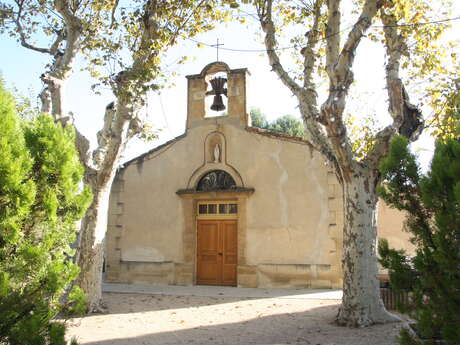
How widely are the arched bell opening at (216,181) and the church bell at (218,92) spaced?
2.10m

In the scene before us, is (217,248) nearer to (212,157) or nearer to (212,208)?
(212,208)

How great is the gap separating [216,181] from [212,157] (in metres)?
0.77

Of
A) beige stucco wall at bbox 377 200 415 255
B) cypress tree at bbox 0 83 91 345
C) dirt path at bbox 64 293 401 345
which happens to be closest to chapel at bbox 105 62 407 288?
dirt path at bbox 64 293 401 345

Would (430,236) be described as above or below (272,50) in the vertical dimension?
below

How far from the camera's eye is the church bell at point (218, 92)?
545 inches

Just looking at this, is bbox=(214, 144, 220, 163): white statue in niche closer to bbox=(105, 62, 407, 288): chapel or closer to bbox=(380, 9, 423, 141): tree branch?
bbox=(105, 62, 407, 288): chapel

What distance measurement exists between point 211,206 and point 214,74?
4359 mm

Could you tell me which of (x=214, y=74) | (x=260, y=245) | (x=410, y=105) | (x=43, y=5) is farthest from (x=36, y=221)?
(x=214, y=74)

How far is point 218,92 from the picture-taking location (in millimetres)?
13891

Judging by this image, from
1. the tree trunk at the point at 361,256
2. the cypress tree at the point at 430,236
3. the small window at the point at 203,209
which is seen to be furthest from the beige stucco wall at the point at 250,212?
the cypress tree at the point at 430,236

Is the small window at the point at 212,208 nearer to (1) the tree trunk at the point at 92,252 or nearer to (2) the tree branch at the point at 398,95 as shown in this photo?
(1) the tree trunk at the point at 92,252

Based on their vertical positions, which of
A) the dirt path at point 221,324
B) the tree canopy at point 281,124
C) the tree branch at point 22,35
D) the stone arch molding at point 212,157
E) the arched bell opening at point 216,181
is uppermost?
the tree canopy at point 281,124

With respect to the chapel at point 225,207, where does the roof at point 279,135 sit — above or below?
above

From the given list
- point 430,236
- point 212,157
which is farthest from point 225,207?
point 430,236
